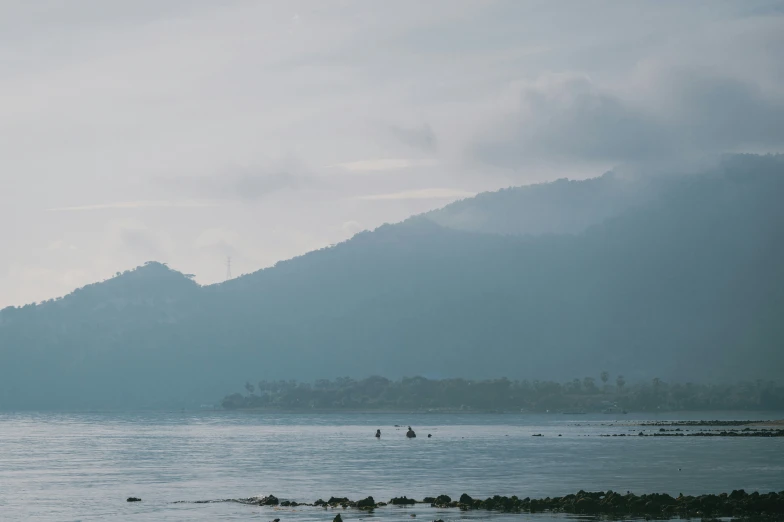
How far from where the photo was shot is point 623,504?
6650 cm

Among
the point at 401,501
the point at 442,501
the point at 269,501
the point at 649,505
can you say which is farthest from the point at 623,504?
the point at 269,501

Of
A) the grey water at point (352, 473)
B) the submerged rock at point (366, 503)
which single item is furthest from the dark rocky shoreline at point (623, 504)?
the grey water at point (352, 473)

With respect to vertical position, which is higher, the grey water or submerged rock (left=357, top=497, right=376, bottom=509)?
submerged rock (left=357, top=497, right=376, bottom=509)

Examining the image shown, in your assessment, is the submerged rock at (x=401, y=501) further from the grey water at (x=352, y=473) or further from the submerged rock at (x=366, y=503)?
the grey water at (x=352, y=473)

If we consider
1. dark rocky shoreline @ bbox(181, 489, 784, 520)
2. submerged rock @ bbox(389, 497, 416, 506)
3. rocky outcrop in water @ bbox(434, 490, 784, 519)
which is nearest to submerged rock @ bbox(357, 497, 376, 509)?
dark rocky shoreline @ bbox(181, 489, 784, 520)

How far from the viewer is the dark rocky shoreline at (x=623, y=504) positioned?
207 feet

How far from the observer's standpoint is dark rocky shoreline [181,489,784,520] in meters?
63.2

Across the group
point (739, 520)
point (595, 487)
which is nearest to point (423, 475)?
point (595, 487)

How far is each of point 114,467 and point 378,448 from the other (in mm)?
43950

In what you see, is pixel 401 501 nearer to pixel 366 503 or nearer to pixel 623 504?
pixel 366 503

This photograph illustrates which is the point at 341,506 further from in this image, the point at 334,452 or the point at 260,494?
the point at 334,452

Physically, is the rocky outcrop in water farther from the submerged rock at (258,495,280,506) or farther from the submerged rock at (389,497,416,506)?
the submerged rock at (258,495,280,506)

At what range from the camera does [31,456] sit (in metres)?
139

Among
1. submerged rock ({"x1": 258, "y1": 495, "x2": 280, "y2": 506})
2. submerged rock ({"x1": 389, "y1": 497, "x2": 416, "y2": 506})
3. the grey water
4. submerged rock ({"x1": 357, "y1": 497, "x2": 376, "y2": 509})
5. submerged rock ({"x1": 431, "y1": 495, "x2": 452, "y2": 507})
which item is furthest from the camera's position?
the grey water
